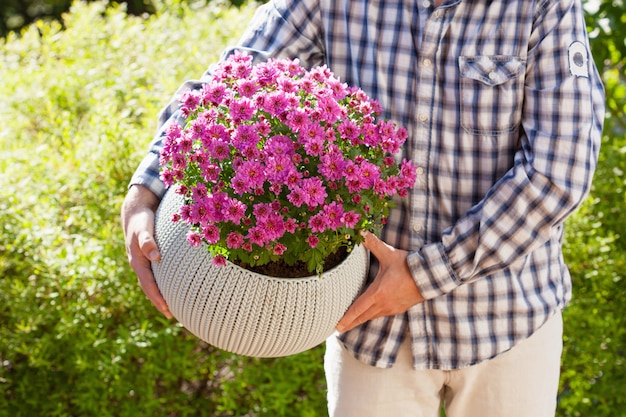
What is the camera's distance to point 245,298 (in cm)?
141

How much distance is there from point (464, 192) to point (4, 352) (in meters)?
1.62

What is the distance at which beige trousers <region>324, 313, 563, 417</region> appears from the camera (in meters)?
1.69

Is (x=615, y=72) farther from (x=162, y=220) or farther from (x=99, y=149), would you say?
(x=162, y=220)

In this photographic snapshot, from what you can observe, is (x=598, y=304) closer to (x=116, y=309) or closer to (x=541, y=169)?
(x=541, y=169)

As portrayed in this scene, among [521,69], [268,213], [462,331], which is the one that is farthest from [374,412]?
[521,69]

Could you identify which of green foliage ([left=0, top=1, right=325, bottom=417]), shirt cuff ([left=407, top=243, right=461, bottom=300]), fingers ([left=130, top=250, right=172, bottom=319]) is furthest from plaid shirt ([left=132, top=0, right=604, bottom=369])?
green foliage ([left=0, top=1, right=325, bottom=417])

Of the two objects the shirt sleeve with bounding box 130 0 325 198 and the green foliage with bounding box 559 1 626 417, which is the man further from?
the green foliage with bounding box 559 1 626 417

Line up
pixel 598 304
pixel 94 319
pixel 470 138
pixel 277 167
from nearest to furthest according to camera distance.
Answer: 1. pixel 277 167
2. pixel 470 138
3. pixel 94 319
4. pixel 598 304

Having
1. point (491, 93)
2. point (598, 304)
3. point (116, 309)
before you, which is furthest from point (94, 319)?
point (598, 304)

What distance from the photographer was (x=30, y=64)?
131 inches

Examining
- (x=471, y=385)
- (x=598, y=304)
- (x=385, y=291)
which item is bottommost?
(x=598, y=304)

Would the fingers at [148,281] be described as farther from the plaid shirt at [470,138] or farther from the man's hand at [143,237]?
the plaid shirt at [470,138]

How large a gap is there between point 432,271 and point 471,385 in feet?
1.08

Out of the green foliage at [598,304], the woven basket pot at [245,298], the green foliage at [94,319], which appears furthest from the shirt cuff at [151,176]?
the green foliage at [598,304]
